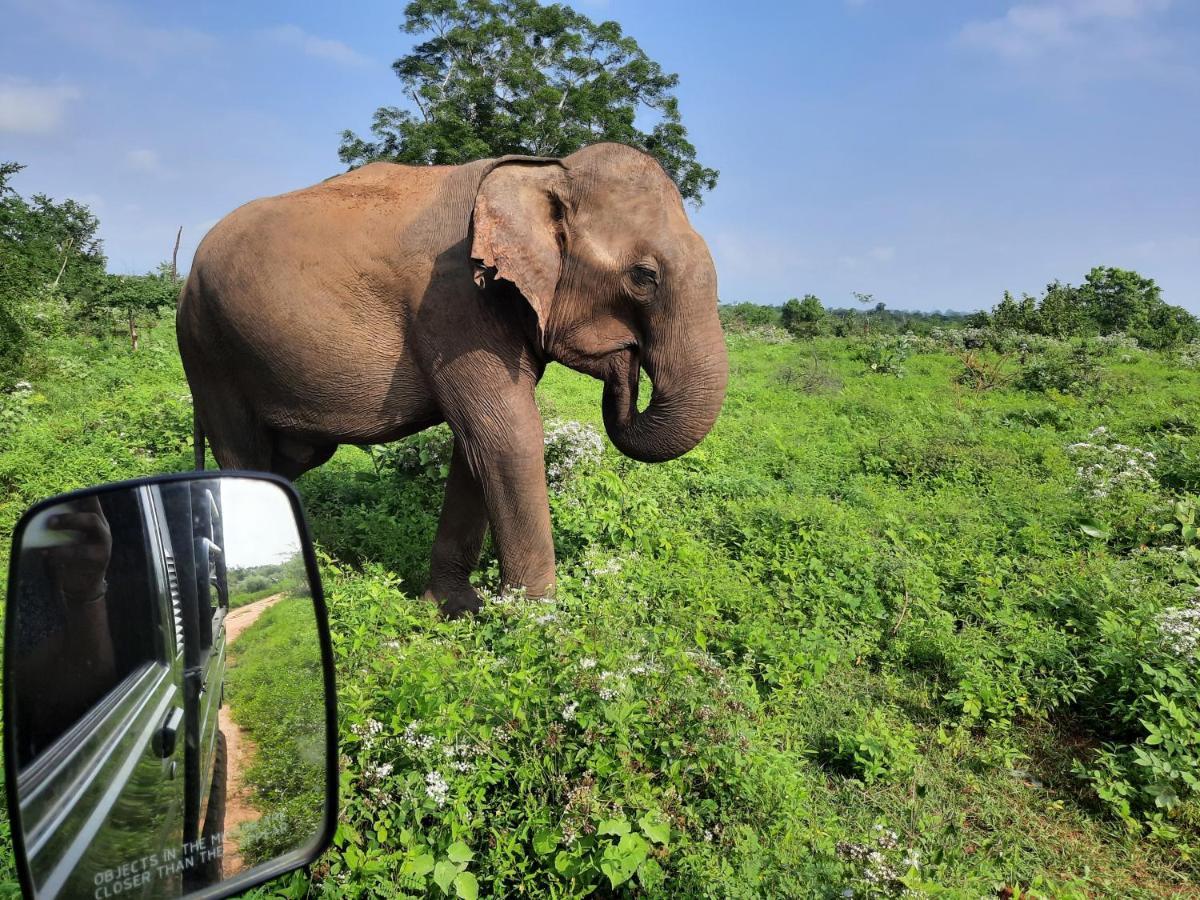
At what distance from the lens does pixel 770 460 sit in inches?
341

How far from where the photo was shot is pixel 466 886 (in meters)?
2.40

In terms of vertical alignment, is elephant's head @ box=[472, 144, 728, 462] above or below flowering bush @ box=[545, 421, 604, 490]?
above

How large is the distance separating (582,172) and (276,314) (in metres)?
1.72

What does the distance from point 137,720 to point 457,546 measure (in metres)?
3.72

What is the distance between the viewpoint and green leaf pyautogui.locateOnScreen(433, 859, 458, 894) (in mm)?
2389

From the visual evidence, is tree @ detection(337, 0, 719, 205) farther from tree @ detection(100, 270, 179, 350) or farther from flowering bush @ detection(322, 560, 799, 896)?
flowering bush @ detection(322, 560, 799, 896)

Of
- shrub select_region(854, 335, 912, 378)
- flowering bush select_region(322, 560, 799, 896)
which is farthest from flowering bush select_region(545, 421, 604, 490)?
shrub select_region(854, 335, 912, 378)

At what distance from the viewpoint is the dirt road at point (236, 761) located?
1.51 meters

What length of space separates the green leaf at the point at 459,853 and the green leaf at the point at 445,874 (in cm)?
2

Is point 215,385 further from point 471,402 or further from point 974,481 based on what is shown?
point 974,481

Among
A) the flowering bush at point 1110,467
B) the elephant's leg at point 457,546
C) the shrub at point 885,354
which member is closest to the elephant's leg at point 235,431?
the elephant's leg at point 457,546

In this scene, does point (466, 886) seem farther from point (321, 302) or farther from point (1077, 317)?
point (1077, 317)

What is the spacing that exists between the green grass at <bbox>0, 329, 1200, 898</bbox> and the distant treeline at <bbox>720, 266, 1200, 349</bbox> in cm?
1650

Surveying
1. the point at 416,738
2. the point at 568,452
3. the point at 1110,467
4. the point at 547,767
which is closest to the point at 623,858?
the point at 547,767
